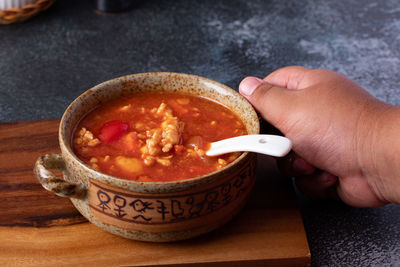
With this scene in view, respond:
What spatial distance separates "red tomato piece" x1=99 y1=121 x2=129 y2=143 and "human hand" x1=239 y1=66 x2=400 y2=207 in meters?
0.42

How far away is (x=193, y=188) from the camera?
133 centimetres

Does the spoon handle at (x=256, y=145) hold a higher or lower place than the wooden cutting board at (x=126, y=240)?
higher

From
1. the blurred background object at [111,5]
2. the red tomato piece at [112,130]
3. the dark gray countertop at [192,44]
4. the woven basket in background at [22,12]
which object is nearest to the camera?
the red tomato piece at [112,130]

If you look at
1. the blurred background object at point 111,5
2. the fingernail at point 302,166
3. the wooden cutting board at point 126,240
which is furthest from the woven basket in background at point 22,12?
the fingernail at point 302,166

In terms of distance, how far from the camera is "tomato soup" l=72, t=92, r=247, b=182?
1474mm

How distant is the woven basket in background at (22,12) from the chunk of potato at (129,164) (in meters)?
1.51

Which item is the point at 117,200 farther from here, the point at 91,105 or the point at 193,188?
the point at 91,105

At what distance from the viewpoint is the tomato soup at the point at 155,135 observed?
1.47 m

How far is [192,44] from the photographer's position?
9.07ft

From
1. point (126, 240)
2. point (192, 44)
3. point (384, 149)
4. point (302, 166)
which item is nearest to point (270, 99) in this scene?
point (302, 166)

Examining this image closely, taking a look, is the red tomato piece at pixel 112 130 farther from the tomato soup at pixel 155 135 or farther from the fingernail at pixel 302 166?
the fingernail at pixel 302 166

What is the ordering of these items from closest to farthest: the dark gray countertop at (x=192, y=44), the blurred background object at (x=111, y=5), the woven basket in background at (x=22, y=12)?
the dark gray countertop at (x=192, y=44), the woven basket in background at (x=22, y=12), the blurred background object at (x=111, y=5)

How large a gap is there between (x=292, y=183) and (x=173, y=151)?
458 mm

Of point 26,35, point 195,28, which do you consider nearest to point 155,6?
point 195,28
